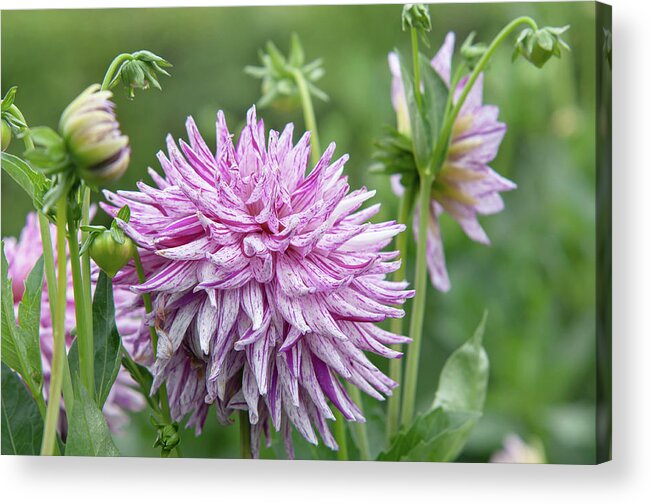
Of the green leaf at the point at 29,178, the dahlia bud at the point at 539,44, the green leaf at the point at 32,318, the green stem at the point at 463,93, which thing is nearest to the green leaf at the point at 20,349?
the green leaf at the point at 32,318

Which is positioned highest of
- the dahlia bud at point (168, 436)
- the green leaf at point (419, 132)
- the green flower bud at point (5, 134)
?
the green leaf at point (419, 132)

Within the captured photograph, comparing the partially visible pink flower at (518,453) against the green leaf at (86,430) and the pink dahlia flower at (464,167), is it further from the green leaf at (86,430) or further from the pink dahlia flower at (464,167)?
the green leaf at (86,430)

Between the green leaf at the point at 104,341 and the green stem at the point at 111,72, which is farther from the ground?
the green stem at the point at 111,72

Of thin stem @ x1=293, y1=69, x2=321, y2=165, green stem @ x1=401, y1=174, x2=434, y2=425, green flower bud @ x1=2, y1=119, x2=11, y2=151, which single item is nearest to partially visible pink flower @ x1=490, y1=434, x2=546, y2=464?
green stem @ x1=401, y1=174, x2=434, y2=425

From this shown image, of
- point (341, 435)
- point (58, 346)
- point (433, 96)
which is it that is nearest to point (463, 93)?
point (433, 96)

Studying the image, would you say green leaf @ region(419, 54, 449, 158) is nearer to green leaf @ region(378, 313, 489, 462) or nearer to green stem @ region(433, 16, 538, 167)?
green stem @ region(433, 16, 538, 167)

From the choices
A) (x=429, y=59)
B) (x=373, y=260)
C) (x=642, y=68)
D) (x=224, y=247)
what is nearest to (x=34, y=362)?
(x=224, y=247)

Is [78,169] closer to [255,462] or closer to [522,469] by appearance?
[255,462]

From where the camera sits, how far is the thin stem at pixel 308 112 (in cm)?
119

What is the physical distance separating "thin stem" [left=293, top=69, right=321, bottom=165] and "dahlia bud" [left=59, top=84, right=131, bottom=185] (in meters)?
0.31

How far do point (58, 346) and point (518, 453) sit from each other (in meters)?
0.56

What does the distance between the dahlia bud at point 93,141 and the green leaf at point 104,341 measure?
0.19 m

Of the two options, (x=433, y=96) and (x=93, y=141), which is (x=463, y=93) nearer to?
(x=433, y=96)

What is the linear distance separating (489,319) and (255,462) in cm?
35
